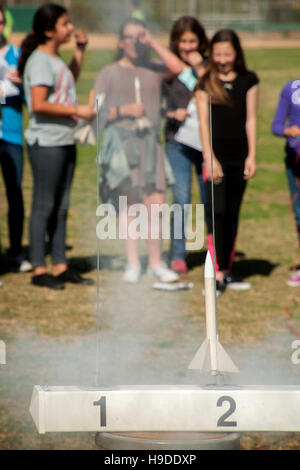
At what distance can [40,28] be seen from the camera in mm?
4551

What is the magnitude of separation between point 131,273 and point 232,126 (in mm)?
838

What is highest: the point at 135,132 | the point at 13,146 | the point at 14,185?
the point at 135,132

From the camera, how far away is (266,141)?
13328 millimetres

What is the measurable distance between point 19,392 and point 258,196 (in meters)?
6.33

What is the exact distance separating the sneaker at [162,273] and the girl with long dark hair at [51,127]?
0.78 meters

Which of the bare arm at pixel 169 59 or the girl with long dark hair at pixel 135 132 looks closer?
the girl with long dark hair at pixel 135 132

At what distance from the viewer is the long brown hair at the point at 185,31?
496cm

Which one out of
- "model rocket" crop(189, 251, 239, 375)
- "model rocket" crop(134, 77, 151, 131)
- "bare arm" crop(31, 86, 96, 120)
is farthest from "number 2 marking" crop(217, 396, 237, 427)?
"bare arm" crop(31, 86, 96, 120)

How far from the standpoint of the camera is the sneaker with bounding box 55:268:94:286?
501cm

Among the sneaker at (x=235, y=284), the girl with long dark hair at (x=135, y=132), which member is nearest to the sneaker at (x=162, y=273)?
the girl with long dark hair at (x=135, y=132)

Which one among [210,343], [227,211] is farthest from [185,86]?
[210,343]

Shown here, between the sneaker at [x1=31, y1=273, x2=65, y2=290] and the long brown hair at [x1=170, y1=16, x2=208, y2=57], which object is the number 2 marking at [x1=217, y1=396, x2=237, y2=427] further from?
the long brown hair at [x1=170, y1=16, x2=208, y2=57]

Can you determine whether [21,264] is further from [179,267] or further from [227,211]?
[227,211]

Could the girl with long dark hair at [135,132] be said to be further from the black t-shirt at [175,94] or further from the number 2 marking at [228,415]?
the number 2 marking at [228,415]
